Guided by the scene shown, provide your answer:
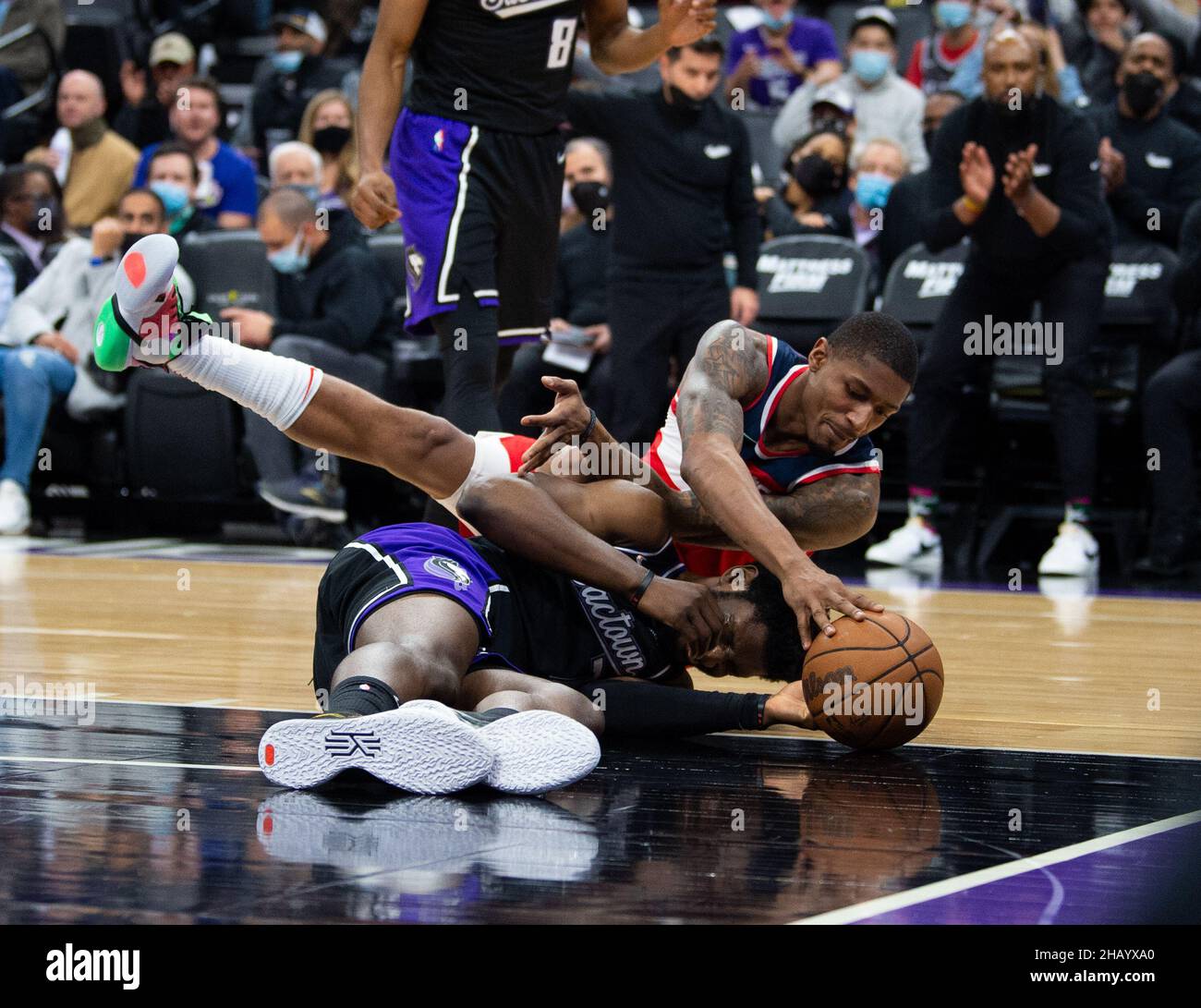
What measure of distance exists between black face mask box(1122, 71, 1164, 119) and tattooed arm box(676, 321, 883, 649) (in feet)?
16.5

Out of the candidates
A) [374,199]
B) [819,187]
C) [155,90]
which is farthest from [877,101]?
[374,199]

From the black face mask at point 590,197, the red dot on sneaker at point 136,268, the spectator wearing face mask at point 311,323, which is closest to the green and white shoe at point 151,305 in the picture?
the red dot on sneaker at point 136,268

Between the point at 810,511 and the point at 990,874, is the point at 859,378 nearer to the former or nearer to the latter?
the point at 810,511

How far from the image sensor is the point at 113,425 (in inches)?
357

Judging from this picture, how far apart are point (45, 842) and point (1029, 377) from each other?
Result: 19.6 ft

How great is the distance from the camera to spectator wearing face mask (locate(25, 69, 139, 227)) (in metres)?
10.3

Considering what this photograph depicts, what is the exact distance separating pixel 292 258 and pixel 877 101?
11.3ft

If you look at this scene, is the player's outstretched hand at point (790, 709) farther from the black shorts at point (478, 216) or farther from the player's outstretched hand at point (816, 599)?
the black shorts at point (478, 216)

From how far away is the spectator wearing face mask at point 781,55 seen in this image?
1059 centimetres

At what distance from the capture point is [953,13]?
33.0 ft

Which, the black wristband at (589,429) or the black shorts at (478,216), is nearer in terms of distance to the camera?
the black wristband at (589,429)

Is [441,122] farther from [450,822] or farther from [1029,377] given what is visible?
[1029,377]
